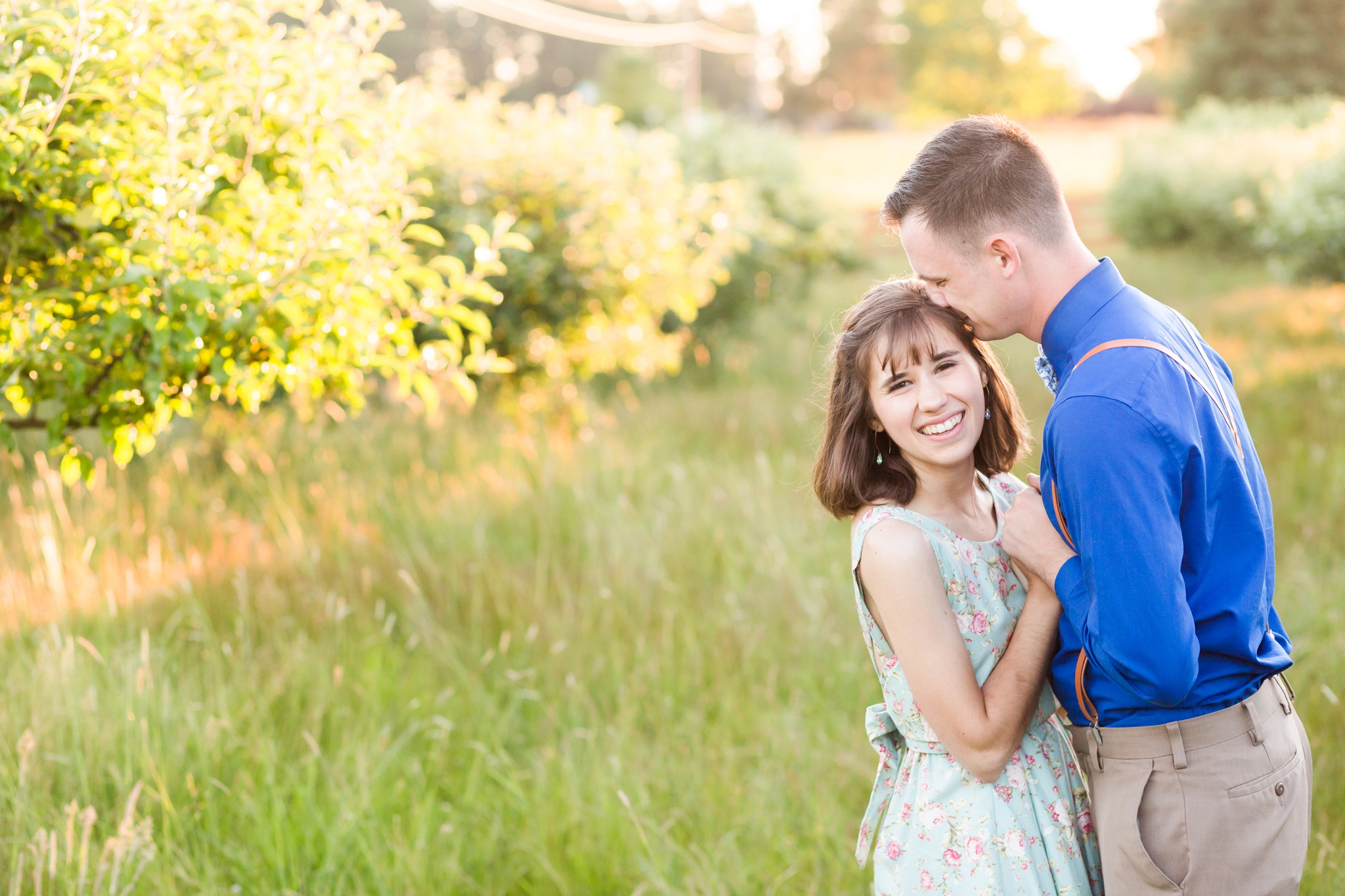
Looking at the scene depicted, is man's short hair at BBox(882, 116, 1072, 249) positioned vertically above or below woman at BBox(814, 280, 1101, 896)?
above

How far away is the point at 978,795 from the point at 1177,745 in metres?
0.39

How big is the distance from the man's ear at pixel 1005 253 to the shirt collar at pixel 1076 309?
0.37ft

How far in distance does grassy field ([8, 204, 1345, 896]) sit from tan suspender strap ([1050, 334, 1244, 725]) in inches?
33.0

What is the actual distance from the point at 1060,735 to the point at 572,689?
2228 mm

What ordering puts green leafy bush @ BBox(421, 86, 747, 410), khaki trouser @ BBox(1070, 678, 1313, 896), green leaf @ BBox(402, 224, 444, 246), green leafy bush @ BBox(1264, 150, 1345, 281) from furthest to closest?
green leafy bush @ BBox(1264, 150, 1345, 281), green leafy bush @ BBox(421, 86, 747, 410), green leaf @ BBox(402, 224, 444, 246), khaki trouser @ BBox(1070, 678, 1313, 896)

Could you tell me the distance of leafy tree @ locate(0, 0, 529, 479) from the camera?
223 cm

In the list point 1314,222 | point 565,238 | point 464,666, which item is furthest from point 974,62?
point 464,666

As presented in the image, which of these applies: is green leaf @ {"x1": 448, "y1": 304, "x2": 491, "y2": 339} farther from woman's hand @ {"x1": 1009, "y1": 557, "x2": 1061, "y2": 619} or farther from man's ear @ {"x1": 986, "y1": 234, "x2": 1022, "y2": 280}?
woman's hand @ {"x1": 1009, "y1": 557, "x2": 1061, "y2": 619}

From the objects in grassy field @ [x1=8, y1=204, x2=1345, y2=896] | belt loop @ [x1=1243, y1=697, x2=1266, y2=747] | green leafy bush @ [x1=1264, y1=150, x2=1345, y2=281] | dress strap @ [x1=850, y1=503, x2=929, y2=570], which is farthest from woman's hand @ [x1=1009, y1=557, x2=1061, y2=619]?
green leafy bush @ [x1=1264, y1=150, x2=1345, y2=281]

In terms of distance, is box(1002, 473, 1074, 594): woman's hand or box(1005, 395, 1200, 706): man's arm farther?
box(1002, 473, 1074, 594): woman's hand

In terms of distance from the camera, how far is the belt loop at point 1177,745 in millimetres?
1879

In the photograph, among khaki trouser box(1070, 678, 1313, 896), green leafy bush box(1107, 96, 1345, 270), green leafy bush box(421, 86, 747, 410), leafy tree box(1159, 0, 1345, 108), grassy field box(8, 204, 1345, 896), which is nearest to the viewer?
khaki trouser box(1070, 678, 1313, 896)

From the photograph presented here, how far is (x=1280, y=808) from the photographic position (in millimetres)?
1887

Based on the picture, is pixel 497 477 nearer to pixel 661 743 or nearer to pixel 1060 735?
pixel 661 743
